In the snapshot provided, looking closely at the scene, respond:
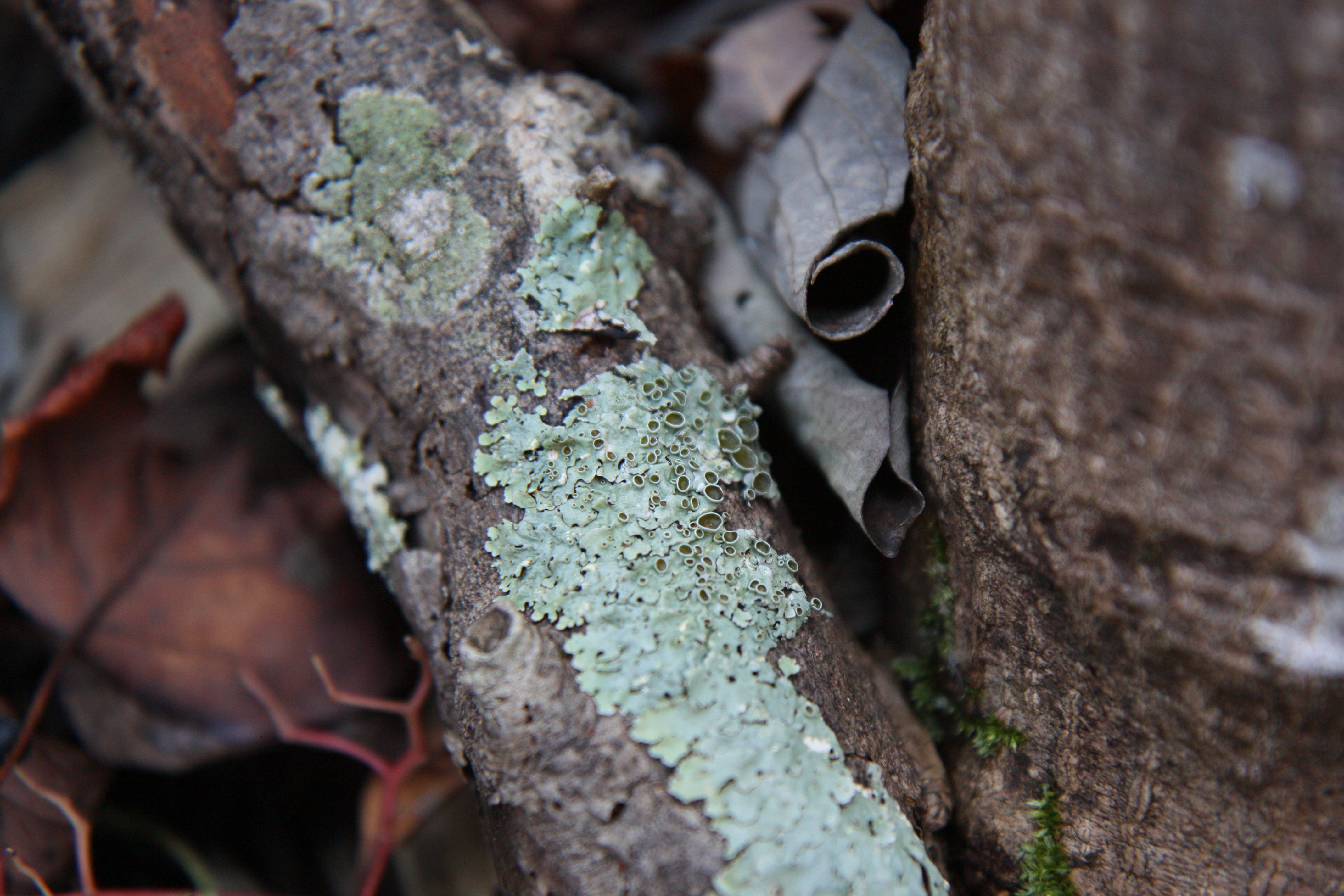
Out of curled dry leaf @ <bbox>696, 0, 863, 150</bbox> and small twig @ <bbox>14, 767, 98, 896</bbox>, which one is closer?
small twig @ <bbox>14, 767, 98, 896</bbox>

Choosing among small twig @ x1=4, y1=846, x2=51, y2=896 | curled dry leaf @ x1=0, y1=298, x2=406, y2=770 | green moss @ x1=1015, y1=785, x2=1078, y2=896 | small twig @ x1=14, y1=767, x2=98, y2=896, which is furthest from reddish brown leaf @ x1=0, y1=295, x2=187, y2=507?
green moss @ x1=1015, y1=785, x2=1078, y2=896

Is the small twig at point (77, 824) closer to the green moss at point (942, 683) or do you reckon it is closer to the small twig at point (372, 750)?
the small twig at point (372, 750)

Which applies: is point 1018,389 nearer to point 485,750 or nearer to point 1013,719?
point 1013,719

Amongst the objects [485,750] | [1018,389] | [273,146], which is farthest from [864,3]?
[485,750]

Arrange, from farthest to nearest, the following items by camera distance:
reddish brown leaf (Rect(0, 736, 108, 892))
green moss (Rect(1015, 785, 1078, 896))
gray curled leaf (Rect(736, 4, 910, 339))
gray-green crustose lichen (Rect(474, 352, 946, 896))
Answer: reddish brown leaf (Rect(0, 736, 108, 892)) → gray curled leaf (Rect(736, 4, 910, 339)) → green moss (Rect(1015, 785, 1078, 896)) → gray-green crustose lichen (Rect(474, 352, 946, 896))

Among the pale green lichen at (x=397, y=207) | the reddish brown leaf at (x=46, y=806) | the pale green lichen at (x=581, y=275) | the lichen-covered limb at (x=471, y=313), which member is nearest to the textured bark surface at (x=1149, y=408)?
the lichen-covered limb at (x=471, y=313)

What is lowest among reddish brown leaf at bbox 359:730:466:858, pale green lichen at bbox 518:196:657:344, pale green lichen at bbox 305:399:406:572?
reddish brown leaf at bbox 359:730:466:858

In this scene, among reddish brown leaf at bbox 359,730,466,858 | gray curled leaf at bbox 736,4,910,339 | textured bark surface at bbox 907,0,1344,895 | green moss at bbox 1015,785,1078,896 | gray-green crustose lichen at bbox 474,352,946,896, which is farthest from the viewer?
reddish brown leaf at bbox 359,730,466,858

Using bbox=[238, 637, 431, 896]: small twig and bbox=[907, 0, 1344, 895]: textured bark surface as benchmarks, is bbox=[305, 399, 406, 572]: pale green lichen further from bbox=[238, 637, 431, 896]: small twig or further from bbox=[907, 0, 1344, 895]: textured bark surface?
bbox=[907, 0, 1344, 895]: textured bark surface
